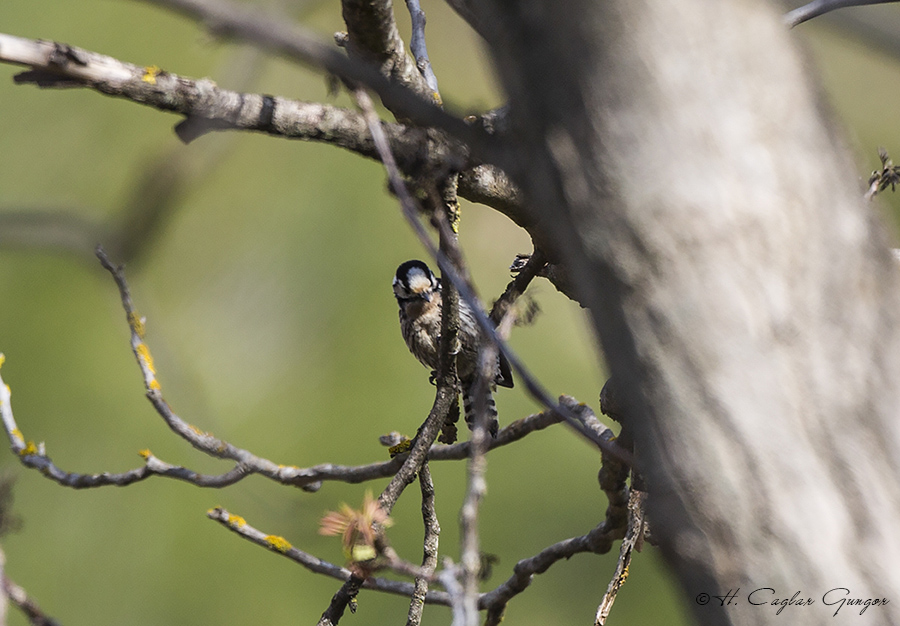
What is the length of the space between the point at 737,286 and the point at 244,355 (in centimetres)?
345

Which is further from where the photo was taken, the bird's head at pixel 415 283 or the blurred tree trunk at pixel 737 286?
the bird's head at pixel 415 283

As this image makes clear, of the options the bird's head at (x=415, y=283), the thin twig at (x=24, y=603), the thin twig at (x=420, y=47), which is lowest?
the thin twig at (x=24, y=603)

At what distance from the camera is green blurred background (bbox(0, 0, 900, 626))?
3584 millimetres

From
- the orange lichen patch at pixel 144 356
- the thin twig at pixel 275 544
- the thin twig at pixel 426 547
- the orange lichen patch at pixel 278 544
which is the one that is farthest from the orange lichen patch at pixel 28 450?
the thin twig at pixel 426 547

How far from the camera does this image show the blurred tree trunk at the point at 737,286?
58 cm

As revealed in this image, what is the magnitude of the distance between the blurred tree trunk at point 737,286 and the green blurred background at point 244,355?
116 inches

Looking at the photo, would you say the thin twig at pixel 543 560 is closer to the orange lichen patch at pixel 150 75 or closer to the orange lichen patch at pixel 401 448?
the orange lichen patch at pixel 401 448

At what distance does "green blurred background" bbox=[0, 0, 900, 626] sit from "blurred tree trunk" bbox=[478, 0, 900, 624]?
2.95 meters

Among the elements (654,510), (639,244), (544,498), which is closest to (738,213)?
(639,244)

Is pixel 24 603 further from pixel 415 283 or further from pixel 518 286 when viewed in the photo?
pixel 415 283

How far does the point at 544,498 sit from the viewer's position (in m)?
3.68

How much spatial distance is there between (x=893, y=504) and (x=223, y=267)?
3536mm

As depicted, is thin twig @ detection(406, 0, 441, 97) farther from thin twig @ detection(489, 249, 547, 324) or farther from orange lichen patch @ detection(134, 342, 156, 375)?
orange lichen patch @ detection(134, 342, 156, 375)

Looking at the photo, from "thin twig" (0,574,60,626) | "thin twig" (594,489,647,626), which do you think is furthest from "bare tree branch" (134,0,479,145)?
"thin twig" (594,489,647,626)
